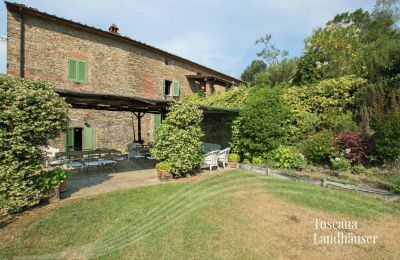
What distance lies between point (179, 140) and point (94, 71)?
9.11 m

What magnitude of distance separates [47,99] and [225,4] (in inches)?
273

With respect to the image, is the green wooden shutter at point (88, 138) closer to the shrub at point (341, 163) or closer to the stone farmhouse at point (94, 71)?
the stone farmhouse at point (94, 71)

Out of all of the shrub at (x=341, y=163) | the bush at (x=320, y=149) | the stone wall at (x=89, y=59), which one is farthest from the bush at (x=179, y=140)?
the stone wall at (x=89, y=59)

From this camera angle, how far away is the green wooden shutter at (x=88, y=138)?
13.4m

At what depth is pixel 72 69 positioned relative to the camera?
43.3 feet

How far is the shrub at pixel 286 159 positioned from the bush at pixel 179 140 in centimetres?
294

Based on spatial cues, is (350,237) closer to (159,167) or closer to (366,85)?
(159,167)

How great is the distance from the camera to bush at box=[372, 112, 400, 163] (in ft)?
21.9

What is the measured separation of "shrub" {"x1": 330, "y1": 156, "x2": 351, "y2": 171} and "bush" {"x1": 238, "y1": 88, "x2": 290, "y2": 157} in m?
2.04

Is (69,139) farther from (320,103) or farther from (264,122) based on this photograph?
(320,103)

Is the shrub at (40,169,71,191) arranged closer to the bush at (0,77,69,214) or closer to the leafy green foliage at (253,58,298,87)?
the bush at (0,77,69,214)

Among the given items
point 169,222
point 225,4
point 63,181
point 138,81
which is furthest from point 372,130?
point 138,81

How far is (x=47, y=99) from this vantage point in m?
5.32

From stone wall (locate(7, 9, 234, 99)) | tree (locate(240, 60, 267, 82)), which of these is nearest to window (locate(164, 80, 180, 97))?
stone wall (locate(7, 9, 234, 99))
